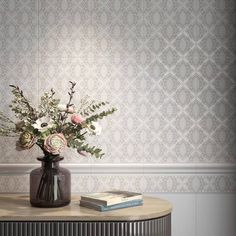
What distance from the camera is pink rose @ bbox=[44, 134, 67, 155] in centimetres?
225

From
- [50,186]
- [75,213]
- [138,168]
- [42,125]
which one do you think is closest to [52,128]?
[42,125]

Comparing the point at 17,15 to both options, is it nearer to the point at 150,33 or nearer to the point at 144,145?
the point at 150,33

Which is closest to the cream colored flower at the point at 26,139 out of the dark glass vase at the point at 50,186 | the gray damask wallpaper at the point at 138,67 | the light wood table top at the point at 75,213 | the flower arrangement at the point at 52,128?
the flower arrangement at the point at 52,128

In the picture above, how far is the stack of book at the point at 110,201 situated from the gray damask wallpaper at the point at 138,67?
1.36 ft

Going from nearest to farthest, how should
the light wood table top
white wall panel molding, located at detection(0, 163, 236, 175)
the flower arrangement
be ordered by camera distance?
the light wood table top < the flower arrangement < white wall panel molding, located at detection(0, 163, 236, 175)

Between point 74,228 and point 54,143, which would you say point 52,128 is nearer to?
point 54,143

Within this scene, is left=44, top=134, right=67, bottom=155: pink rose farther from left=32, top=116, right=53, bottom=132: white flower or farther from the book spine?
the book spine

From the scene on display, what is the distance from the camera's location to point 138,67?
274cm

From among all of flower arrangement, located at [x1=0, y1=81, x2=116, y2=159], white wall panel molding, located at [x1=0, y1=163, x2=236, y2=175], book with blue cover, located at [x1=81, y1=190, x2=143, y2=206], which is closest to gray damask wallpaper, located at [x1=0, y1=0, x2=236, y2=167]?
white wall panel molding, located at [x1=0, y1=163, x2=236, y2=175]

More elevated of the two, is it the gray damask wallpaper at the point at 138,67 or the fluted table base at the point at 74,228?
the gray damask wallpaper at the point at 138,67

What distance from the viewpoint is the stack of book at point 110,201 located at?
224 centimetres

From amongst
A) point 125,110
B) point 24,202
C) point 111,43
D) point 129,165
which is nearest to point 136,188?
point 129,165

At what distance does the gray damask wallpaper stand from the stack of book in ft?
1.36

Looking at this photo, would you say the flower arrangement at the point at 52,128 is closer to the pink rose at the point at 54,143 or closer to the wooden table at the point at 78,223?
the pink rose at the point at 54,143
